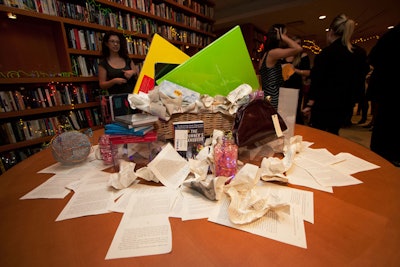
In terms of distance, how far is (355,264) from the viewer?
385mm

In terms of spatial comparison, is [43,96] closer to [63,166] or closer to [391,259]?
[63,166]

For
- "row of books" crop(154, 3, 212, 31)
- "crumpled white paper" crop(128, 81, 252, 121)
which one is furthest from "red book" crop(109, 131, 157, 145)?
"row of books" crop(154, 3, 212, 31)

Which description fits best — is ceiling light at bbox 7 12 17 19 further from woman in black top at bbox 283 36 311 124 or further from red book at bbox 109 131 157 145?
woman in black top at bbox 283 36 311 124

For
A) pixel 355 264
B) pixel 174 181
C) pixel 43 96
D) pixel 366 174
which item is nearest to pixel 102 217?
pixel 174 181

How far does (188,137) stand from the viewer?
847 millimetres

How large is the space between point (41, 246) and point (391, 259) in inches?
30.1

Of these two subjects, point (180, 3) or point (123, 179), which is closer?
point (123, 179)

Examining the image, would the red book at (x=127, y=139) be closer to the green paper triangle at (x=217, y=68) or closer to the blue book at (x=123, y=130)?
the blue book at (x=123, y=130)

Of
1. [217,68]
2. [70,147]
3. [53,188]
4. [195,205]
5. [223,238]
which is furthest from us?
[217,68]

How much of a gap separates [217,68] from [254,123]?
39cm

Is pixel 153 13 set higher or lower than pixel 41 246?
higher

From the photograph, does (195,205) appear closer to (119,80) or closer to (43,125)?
(119,80)

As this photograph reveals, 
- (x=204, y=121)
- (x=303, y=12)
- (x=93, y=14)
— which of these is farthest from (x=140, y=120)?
(x=303, y=12)

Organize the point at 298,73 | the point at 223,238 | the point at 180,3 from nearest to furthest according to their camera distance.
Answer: the point at 223,238, the point at 298,73, the point at 180,3
